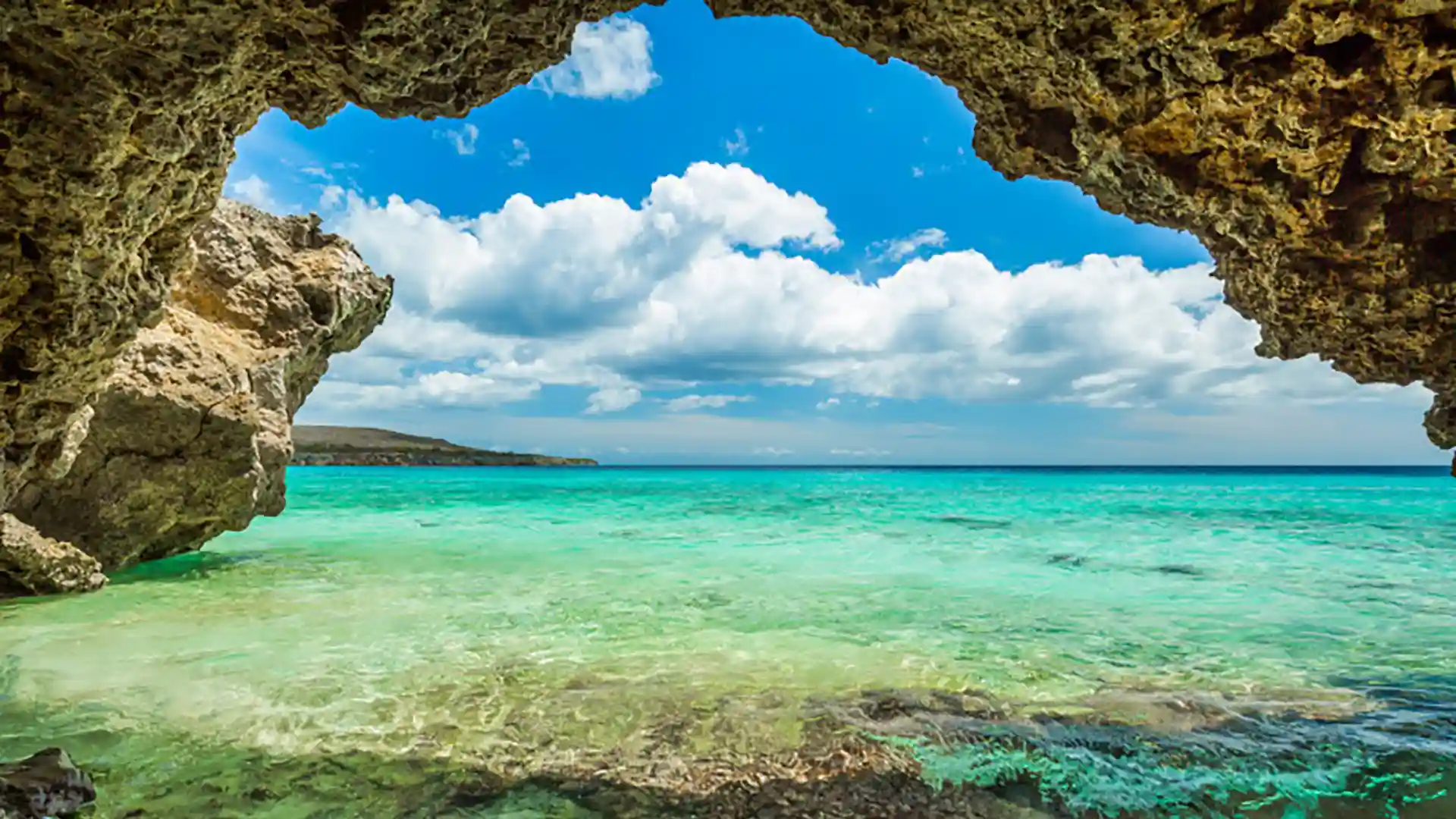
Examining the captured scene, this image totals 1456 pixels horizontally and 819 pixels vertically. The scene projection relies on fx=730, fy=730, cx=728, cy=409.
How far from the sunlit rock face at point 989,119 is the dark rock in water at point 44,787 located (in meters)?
1.73

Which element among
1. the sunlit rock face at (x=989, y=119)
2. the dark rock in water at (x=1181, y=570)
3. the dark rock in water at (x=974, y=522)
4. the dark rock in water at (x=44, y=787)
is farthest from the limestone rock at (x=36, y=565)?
the dark rock in water at (x=974, y=522)

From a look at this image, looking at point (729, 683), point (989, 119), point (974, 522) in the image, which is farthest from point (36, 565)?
point (974, 522)

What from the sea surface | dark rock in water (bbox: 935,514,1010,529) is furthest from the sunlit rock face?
dark rock in water (bbox: 935,514,1010,529)

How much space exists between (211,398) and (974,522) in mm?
17019

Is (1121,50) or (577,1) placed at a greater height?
(577,1)

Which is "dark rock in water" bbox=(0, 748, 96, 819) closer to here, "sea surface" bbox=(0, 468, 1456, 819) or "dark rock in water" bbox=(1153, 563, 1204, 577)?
"sea surface" bbox=(0, 468, 1456, 819)

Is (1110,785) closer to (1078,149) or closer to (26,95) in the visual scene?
(1078,149)

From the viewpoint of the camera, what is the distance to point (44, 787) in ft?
10.1

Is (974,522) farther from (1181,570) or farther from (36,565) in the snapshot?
(36,565)

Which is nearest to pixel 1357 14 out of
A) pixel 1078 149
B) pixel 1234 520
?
pixel 1078 149

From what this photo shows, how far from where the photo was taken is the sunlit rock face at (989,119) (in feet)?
10.8

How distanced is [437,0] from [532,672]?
4.39m

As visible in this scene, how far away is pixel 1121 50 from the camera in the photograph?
3.62m

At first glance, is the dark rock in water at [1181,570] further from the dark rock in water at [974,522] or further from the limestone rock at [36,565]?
the limestone rock at [36,565]
